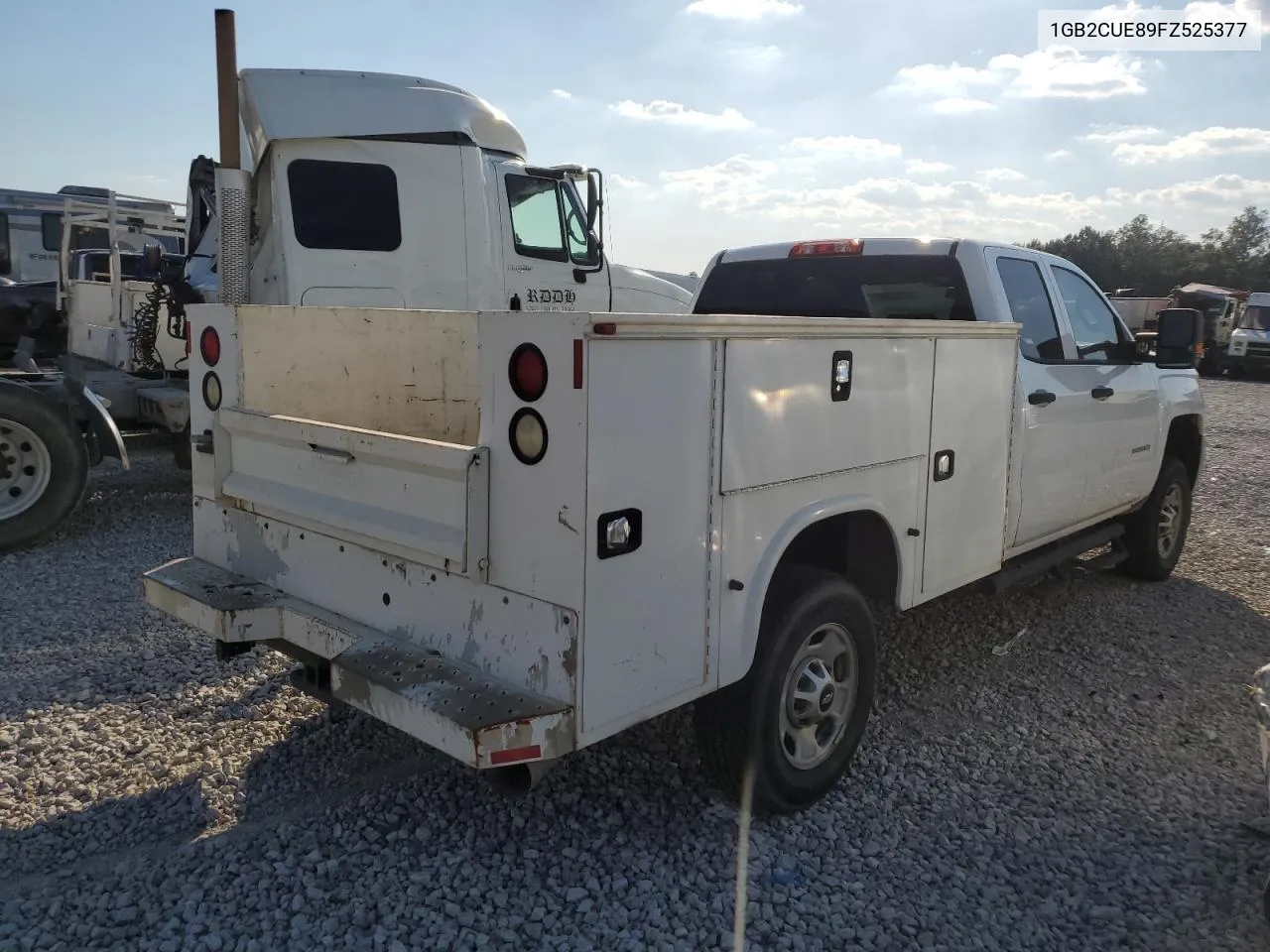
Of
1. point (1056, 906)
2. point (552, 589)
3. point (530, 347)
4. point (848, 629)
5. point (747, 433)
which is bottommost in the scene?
point (1056, 906)

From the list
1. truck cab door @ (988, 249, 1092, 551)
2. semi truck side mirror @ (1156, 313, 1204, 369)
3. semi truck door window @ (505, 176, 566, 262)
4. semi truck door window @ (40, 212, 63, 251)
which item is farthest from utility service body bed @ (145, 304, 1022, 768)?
semi truck door window @ (40, 212, 63, 251)

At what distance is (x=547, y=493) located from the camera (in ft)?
8.57

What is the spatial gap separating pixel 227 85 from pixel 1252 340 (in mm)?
30071

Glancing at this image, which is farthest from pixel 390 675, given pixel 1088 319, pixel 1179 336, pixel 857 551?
pixel 1179 336

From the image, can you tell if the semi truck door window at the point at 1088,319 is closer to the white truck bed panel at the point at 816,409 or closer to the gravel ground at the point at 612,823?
the gravel ground at the point at 612,823

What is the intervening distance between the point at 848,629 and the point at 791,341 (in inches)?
43.6

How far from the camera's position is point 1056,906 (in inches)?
121

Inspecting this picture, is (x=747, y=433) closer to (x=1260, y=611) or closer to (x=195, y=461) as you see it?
(x=195, y=461)

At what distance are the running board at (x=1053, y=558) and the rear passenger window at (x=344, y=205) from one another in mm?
5341

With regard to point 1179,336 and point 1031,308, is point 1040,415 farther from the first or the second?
point 1179,336

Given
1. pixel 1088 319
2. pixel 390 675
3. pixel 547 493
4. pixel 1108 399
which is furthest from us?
pixel 1088 319

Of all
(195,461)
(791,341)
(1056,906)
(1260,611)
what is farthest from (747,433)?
(1260,611)

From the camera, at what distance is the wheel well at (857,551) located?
372cm

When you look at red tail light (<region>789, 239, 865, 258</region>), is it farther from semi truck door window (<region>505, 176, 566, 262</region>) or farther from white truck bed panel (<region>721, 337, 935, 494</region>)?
semi truck door window (<region>505, 176, 566, 262</region>)
